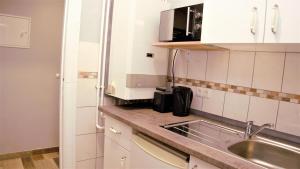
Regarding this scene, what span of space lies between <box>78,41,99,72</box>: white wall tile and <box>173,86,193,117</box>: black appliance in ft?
2.31

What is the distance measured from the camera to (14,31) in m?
2.47

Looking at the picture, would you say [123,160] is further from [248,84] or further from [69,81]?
[248,84]

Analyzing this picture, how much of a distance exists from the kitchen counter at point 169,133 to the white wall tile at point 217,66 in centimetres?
32

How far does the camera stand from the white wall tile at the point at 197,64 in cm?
174

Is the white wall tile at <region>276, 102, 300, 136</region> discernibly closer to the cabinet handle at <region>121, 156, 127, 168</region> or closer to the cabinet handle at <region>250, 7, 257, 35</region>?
the cabinet handle at <region>250, 7, 257, 35</region>

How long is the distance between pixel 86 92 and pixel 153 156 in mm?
877

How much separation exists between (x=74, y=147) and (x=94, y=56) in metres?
0.76

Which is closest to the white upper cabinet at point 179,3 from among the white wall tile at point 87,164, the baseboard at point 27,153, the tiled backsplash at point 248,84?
the tiled backsplash at point 248,84

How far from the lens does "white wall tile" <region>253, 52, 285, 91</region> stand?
1.33m

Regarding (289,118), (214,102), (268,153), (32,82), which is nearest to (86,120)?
(214,102)

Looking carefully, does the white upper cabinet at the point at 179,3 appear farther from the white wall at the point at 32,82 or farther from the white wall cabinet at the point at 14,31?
the white wall cabinet at the point at 14,31

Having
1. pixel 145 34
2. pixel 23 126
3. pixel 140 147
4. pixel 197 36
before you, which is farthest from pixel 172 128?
pixel 23 126

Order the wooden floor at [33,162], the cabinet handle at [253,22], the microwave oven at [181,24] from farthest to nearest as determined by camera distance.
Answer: the wooden floor at [33,162], the microwave oven at [181,24], the cabinet handle at [253,22]

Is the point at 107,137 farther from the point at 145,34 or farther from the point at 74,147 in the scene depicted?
the point at 145,34
